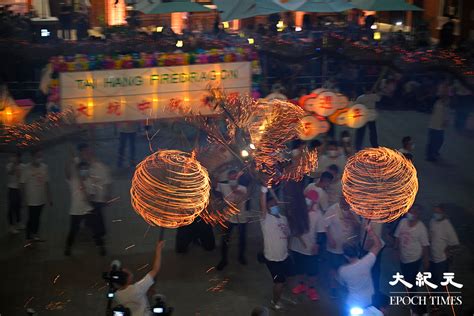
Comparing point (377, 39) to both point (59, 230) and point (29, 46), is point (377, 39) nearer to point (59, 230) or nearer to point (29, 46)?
point (29, 46)

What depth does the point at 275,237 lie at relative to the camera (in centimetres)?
745

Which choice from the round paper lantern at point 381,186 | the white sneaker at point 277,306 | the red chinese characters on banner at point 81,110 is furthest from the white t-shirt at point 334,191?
the red chinese characters on banner at point 81,110

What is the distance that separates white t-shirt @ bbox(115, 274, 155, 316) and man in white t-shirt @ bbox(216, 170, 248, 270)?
222 cm

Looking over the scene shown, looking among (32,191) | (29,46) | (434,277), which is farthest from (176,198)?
(29,46)

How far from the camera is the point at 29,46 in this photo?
11688mm

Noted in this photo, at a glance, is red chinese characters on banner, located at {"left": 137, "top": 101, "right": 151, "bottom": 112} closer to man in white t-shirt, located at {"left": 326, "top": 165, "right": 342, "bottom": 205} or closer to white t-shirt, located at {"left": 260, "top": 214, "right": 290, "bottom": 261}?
man in white t-shirt, located at {"left": 326, "top": 165, "right": 342, "bottom": 205}

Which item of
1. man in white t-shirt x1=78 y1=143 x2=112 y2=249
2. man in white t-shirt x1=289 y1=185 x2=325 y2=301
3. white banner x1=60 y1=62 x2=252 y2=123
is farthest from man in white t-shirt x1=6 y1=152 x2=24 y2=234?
man in white t-shirt x1=289 y1=185 x2=325 y2=301

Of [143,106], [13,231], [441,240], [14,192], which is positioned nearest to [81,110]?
[143,106]

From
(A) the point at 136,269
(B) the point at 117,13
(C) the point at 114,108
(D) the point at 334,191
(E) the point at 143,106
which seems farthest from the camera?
(B) the point at 117,13

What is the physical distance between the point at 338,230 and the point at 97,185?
3.02 meters

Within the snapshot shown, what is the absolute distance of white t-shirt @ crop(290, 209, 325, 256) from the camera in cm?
779

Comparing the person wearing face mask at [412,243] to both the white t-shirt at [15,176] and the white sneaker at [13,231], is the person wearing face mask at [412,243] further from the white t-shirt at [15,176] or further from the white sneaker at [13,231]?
the white sneaker at [13,231]

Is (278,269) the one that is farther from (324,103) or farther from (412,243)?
(324,103)

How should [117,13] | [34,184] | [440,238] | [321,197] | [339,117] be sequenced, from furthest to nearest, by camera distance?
[117,13], [339,117], [34,184], [321,197], [440,238]
